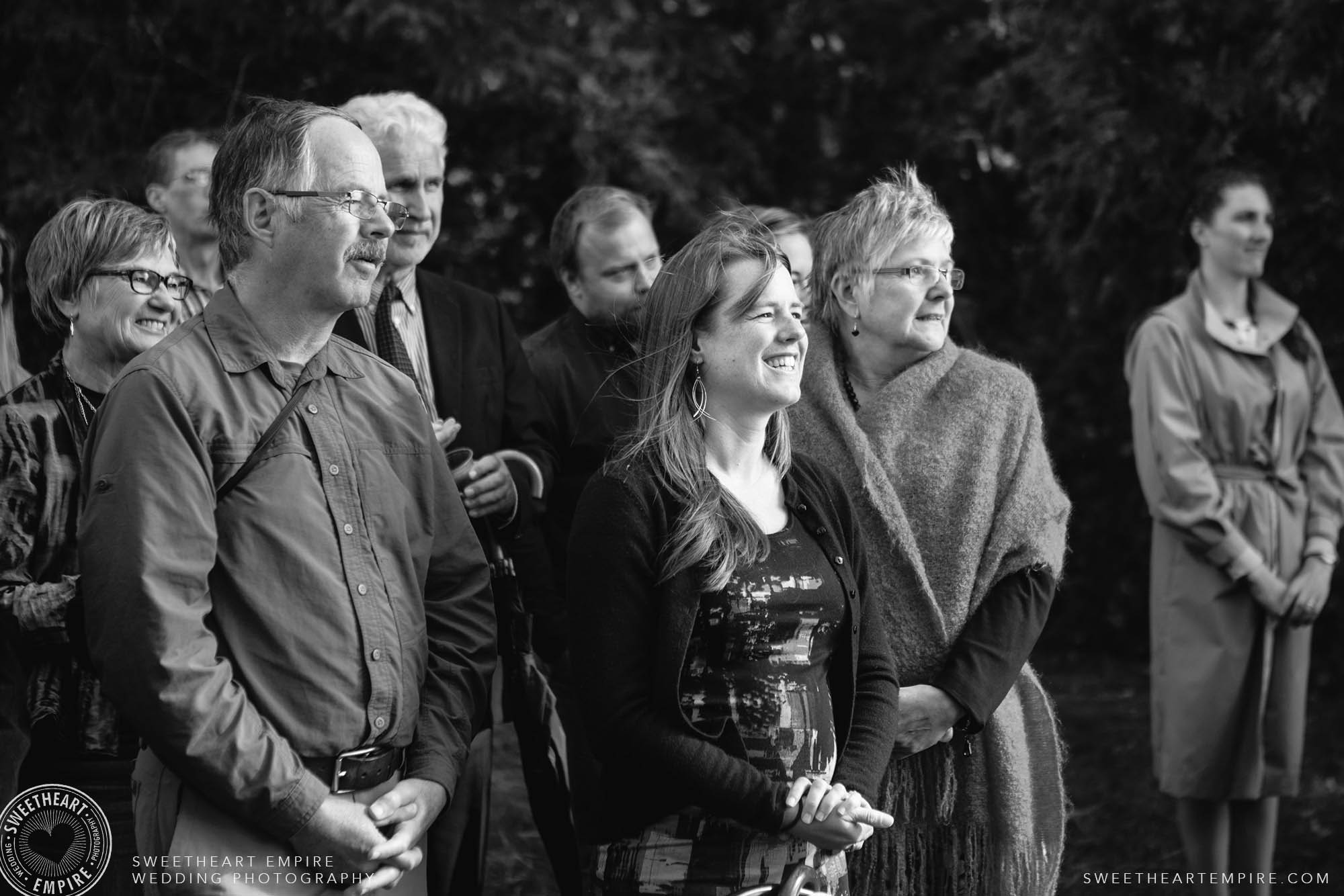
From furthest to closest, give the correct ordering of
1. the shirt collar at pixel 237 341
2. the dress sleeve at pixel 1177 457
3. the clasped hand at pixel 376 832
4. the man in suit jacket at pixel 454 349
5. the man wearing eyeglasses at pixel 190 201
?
the dress sleeve at pixel 1177 457 → the man wearing eyeglasses at pixel 190 201 → the man in suit jacket at pixel 454 349 → the shirt collar at pixel 237 341 → the clasped hand at pixel 376 832

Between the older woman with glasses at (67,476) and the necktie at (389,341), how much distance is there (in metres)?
0.44

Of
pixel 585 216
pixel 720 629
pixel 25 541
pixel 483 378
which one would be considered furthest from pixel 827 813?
pixel 585 216

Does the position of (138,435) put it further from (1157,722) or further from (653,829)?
(1157,722)

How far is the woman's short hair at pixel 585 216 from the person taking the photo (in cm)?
385

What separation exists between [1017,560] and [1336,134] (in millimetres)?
3986

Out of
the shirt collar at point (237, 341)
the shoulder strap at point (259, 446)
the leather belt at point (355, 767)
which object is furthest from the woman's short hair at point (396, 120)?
the leather belt at point (355, 767)

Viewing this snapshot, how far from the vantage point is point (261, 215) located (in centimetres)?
235

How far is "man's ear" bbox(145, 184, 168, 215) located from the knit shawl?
6.31ft

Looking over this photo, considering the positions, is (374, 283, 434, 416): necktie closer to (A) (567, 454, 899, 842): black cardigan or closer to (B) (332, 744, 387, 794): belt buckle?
(A) (567, 454, 899, 842): black cardigan

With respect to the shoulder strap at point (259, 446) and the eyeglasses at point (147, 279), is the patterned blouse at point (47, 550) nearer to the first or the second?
the eyeglasses at point (147, 279)

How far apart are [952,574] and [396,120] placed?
1.74 m

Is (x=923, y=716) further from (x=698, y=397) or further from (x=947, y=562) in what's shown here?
(x=698, y=397)

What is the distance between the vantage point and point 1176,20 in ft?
20.1

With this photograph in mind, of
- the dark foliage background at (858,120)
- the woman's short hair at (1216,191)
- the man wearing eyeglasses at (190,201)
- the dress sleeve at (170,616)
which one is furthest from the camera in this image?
the dark foliage background at (858,120)
